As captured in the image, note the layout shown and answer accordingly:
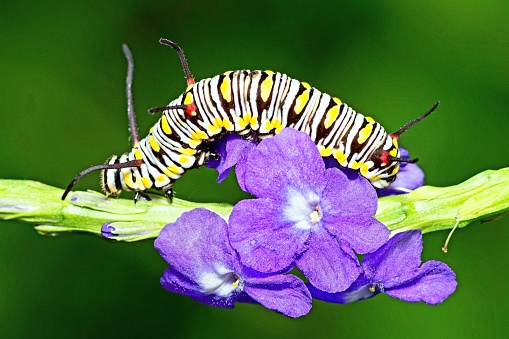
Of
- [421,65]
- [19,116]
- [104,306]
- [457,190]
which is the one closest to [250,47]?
[421,65]

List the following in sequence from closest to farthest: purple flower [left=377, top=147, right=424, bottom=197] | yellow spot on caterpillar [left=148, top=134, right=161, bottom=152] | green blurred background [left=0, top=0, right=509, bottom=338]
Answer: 1. yellow spot on caterpillar [left=148, top=134, right=161, bottom=152]
2. purple flower [left=377, top=147, right=424, bottom=197]
3. green blurred background [left=0, top=0, right=509, bottom=338]

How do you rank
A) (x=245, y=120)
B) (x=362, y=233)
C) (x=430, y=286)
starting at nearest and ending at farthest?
(x=362, y=233) < (x=430, y=286) < (x=245, y=120)

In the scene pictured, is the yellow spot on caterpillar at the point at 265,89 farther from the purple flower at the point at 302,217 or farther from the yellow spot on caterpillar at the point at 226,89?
the purple flower at the point at 302,217

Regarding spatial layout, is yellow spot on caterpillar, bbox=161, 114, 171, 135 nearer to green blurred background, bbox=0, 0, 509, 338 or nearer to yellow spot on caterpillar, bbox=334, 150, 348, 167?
yellow spot on caterpillar, bbox=334, 150, 348, 167

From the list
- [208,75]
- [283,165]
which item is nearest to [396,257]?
[283,165]

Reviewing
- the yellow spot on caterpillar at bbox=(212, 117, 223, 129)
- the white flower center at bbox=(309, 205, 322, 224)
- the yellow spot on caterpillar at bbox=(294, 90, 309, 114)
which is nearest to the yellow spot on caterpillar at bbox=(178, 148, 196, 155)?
the yellow spot on caterpillar at bbox=(212, 117, 223, 129)

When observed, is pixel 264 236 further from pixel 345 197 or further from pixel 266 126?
pixel 266 126

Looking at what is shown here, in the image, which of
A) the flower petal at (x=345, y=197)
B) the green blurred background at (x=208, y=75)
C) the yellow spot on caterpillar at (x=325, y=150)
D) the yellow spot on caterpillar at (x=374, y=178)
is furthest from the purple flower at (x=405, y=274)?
the green blurred background at (x=208, y=75)
